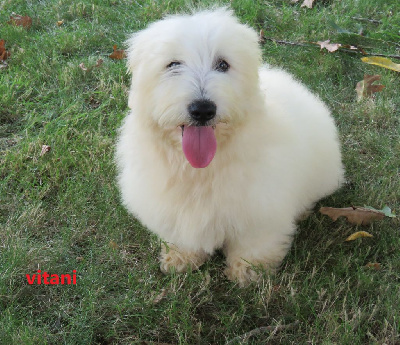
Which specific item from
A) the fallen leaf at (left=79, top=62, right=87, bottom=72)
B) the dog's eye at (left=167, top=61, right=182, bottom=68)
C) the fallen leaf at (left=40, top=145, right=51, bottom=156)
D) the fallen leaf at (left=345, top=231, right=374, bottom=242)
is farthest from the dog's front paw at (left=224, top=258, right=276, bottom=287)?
the fallen leaf at (left=79, top=62, right=87, bottom=72)

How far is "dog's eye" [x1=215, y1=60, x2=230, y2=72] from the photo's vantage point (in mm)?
2057

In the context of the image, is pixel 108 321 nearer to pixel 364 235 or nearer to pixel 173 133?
pixel 173 133

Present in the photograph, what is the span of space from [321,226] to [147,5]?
334 centimetres

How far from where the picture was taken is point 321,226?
2.84 metres

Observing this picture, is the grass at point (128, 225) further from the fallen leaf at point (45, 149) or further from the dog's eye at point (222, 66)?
the dog's eye at point (222, 66)

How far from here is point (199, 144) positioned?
2.05m

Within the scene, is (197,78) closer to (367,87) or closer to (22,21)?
(367,87)

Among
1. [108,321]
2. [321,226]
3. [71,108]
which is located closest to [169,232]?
[108,321]

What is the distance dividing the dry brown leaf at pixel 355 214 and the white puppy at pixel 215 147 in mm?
201

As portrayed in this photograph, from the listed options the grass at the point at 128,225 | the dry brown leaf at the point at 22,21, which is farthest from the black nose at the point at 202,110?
the dry brown leaf at the point at 22,21

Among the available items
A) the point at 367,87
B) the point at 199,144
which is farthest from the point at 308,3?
the point at 199,144

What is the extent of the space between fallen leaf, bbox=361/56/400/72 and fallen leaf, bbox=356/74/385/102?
197mm

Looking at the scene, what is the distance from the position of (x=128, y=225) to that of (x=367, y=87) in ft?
8.00

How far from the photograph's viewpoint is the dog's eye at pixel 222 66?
6.75ft
